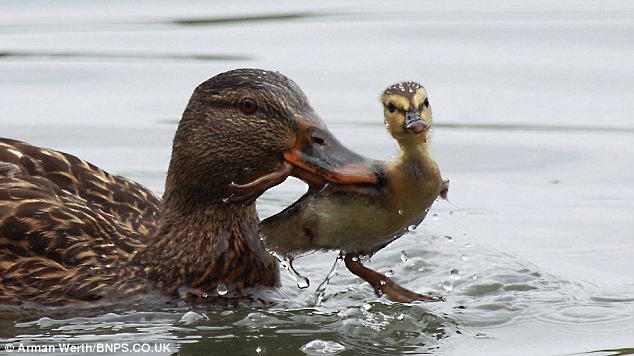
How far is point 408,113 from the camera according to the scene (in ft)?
28.9

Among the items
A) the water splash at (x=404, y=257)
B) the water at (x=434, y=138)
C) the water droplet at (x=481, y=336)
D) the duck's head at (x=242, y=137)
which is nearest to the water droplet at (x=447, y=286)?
the water at (x=434, y=138)

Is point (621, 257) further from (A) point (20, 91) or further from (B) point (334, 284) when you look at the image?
(A) point (20, 91)

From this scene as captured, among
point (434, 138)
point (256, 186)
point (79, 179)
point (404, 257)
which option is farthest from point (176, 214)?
point (434, 138)

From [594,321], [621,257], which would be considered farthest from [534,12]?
[594,321]

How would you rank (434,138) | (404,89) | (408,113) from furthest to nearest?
(434,138)
(404,89)
(408,113)

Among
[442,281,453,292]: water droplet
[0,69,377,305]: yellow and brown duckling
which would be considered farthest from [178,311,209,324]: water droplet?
[442,281,453,292]: water droplet

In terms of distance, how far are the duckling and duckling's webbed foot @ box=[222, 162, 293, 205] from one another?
23cm

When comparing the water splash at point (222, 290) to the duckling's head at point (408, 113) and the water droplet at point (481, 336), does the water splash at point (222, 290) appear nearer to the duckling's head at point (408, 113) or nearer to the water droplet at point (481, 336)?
the water droplet at point (481, 336)

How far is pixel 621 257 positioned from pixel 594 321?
1.66 metres

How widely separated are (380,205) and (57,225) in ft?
7.42

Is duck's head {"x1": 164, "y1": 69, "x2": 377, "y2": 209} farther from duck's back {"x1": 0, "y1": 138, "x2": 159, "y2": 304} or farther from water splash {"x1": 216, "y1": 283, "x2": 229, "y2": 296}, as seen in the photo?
water splash {"x1": 216, "y1": 283, "x2": 229, "y2": 296}

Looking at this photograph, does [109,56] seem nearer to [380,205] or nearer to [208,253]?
[208,253]

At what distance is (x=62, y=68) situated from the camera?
663 inches

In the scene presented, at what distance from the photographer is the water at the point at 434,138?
32.0ft
